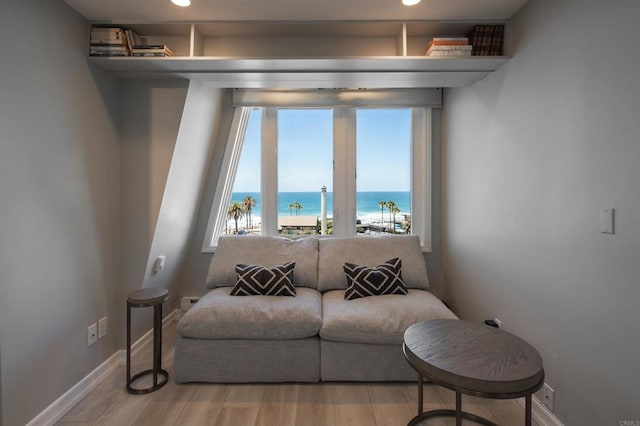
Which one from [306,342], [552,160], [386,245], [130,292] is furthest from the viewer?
[386,245]

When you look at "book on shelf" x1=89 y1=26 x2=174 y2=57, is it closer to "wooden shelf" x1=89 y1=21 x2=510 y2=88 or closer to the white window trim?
"wooden shelf" x1=89 y1=21 x2=510 y2=88

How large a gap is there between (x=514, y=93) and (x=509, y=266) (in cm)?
111

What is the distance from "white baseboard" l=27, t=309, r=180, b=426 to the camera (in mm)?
1776

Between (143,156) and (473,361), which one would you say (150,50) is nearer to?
(143,156)

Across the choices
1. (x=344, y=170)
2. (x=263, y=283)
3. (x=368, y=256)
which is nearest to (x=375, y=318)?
(x=368, y=256)

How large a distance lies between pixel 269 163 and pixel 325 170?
60 centimetres

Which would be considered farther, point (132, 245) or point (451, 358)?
point (132, 245)

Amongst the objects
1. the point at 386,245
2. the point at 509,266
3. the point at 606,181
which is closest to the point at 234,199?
the point at 386,245

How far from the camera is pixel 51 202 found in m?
1.80

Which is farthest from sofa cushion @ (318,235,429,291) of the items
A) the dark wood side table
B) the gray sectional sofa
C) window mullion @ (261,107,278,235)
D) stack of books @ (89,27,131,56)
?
stack of books @ (89,27,131,56)

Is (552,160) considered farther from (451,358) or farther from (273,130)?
(273,130)

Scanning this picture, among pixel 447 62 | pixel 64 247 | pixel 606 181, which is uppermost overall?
pixel 447 62

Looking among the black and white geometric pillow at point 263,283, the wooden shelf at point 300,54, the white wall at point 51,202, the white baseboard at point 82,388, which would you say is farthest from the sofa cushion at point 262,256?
the wooden shelf at point 300,54

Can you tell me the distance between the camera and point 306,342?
7.26ft
